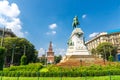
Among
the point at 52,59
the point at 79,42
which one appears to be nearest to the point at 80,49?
the point at 79,42

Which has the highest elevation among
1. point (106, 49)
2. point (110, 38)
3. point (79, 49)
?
point (110, 38)

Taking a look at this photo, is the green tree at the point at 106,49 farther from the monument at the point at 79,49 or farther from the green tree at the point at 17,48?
the monument at the point at 79,49

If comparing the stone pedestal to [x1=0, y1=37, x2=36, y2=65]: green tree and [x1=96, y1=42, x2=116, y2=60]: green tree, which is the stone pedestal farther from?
[x1=96, y1=42, x2=116, y2=60]: green tree

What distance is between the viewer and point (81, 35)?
4356 centimetres

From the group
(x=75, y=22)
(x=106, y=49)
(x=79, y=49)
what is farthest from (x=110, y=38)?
(x=79, y=49)

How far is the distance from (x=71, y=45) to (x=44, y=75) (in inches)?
926

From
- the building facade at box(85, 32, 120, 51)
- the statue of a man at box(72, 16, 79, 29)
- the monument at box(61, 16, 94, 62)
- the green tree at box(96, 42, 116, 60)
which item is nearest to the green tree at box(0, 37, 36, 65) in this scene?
the statue of a man at box(72, 16, 79, 29)

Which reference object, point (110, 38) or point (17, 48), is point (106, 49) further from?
point (17, 48)

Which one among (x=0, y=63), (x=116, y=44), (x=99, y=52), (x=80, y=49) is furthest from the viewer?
(x=116, y=44)

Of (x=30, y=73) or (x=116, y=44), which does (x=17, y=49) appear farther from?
(x=116, y=44)

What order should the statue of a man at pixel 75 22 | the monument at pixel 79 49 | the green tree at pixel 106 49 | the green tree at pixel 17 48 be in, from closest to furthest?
the monument at pixel 79 49 < the statue of a man at pixel 75 22 < the green tree at pixel 17 48 < the green tree at pixel 106 49

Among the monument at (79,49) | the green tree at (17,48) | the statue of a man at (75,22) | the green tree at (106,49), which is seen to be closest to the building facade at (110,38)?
the green tree at (106,49)

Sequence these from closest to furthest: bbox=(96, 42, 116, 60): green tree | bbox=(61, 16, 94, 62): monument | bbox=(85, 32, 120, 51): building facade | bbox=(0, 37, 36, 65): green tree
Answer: bbox=(61, 16, 94, 62): monument
bbox=(0, 37, 36, 65): green tree
bbox=(96, 42, 116, 60): green tree
bbox=(85, 32, 120, 51): building facade

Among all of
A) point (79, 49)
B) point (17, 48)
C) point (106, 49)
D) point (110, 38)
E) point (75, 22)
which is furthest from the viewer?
point (110, 38)
